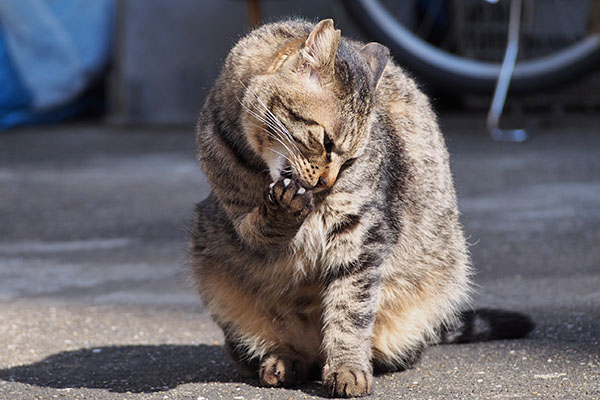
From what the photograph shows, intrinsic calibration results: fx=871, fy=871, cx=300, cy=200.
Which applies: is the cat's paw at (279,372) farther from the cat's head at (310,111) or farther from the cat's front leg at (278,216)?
the cat's head at (310,111)

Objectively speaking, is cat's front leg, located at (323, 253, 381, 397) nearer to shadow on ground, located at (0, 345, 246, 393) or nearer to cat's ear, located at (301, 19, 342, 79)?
shadow on ground, located at (0, 345, 246, 393)

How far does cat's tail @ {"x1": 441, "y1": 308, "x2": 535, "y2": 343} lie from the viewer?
8.87ft

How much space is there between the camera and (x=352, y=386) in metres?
2.27

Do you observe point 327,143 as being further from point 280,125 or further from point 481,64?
point 481,64

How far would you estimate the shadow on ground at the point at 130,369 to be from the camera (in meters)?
2.43

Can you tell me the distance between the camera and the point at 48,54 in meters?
6.89

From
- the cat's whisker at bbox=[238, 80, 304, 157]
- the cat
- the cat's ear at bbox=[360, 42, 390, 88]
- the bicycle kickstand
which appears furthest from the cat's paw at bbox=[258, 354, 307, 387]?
the bicycle kickstand

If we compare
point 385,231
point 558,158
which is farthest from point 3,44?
point 385,231

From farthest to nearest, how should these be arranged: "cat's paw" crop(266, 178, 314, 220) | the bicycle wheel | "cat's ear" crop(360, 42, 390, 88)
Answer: the bicycle wheel, "cat's ear" crop(360, 42, 390, 88), "cat's paw" crop(266, 178, 314, 220)

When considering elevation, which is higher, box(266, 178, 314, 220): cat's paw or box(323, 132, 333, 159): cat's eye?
box(323, 132, 333, 159): cat's eye

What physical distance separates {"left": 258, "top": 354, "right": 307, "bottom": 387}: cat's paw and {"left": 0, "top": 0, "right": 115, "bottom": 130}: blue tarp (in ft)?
16.3

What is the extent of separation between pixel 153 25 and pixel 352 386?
487 cm

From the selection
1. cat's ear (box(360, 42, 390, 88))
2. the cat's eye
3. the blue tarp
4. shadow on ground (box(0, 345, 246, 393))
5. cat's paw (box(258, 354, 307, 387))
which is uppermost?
cat's ear (box(360, 42, 390, 88))

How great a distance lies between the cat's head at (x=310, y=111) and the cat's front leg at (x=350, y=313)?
0.27 meters
